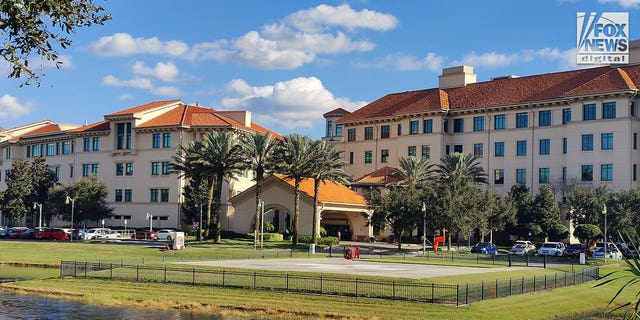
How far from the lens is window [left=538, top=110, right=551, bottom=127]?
96812mm

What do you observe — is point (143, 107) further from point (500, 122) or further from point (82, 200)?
point (500, 122)

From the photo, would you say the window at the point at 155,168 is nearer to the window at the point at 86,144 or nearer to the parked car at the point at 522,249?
the window at the point at 86,144

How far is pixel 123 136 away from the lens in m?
113

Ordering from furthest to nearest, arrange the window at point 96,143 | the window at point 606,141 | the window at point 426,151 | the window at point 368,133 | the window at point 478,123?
the window at point 368,133
the window at point 96,143
the window at point 426,151
the window at point 478,123
the window at point 606,141

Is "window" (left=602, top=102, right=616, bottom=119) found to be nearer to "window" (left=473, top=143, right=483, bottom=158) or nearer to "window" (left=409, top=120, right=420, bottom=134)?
"window" (left=473, top=143, right=483, bottom=158)

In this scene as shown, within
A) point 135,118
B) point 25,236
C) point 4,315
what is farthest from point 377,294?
point 135,118

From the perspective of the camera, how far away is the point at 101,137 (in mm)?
114500

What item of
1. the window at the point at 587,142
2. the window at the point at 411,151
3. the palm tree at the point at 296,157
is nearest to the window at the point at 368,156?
the window at the point at 411,151

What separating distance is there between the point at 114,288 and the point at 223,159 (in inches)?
1622

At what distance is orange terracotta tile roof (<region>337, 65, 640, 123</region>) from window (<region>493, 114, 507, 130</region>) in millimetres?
1698

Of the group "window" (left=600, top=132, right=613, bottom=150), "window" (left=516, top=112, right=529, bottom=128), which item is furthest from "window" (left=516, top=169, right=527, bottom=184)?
"window" (left=600, top=132, right=613, bottom=150)

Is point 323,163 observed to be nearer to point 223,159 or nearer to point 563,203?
point 223,159

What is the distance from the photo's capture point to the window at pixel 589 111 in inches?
3568

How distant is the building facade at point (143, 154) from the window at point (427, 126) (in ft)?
76.5
